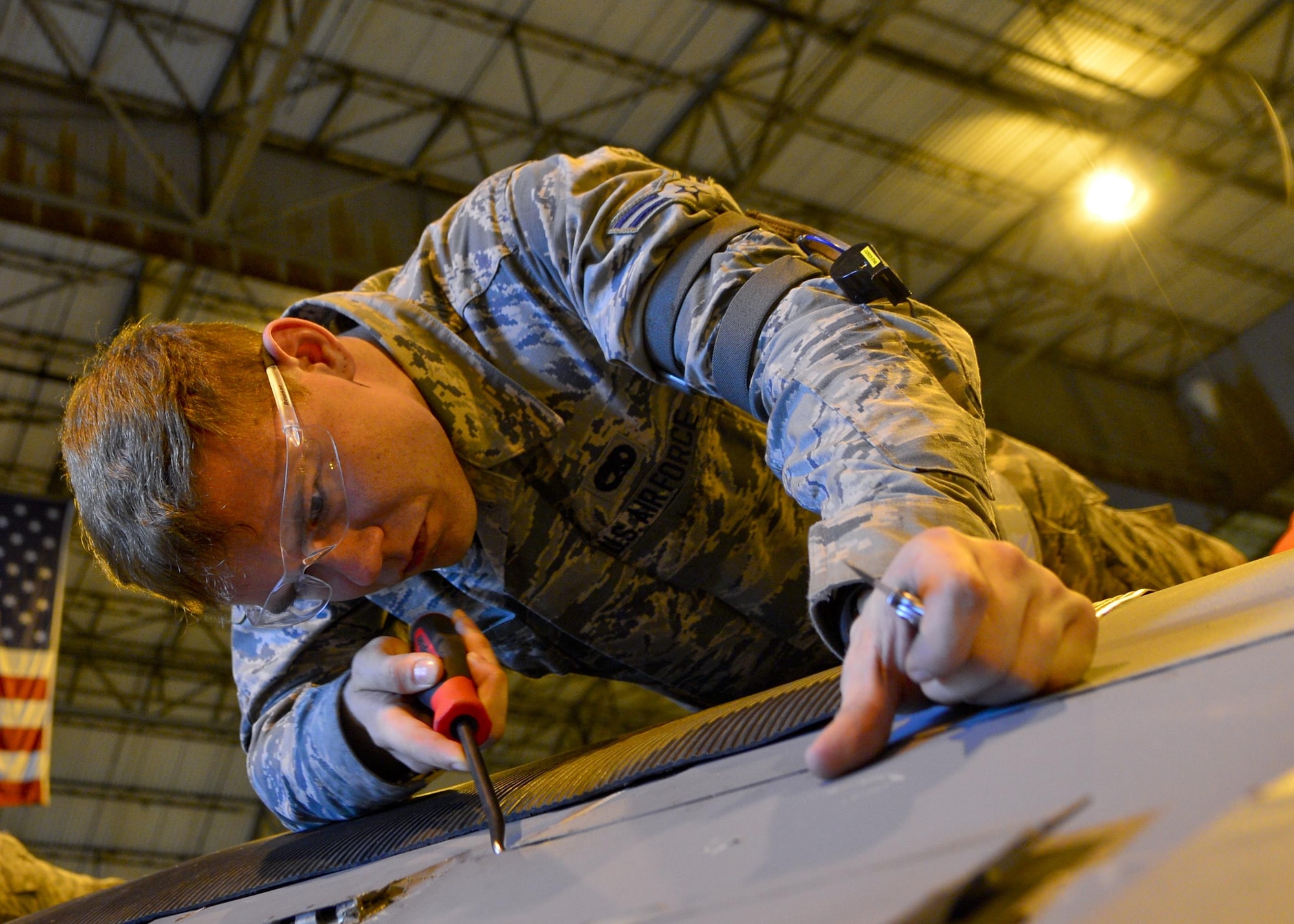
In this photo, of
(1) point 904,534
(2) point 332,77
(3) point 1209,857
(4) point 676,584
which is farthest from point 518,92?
(3) point 1209,857

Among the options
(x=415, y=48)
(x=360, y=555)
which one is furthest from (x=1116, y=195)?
(x=415, y=48)

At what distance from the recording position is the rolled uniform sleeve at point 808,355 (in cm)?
87

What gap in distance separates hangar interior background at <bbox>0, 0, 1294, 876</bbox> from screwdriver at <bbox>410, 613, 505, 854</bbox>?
3.84m

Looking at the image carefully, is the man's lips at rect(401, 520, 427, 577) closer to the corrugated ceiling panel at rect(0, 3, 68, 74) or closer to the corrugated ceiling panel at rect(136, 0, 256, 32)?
the corrugated ceiling panel at rect(136, 0, 256, 32)

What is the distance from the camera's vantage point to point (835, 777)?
665mm

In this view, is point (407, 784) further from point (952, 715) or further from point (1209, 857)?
point (1209, 857)

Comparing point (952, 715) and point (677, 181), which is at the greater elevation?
point (677, 181)

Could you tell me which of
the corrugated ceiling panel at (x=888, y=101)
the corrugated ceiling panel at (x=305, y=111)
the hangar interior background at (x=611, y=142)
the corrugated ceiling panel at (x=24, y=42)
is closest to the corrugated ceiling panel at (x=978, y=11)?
the hangar interior background at (x=611, y=142)

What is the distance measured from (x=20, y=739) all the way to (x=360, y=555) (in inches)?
229

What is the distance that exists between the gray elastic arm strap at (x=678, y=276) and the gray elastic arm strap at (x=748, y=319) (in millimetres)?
77

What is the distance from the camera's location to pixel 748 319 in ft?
3.79

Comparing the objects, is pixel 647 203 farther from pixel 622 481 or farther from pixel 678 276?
pixel 622 481

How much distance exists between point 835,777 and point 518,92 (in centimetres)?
709

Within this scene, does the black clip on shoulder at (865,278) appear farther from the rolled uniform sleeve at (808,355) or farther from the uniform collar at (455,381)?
the uniform collar at (455,381)
